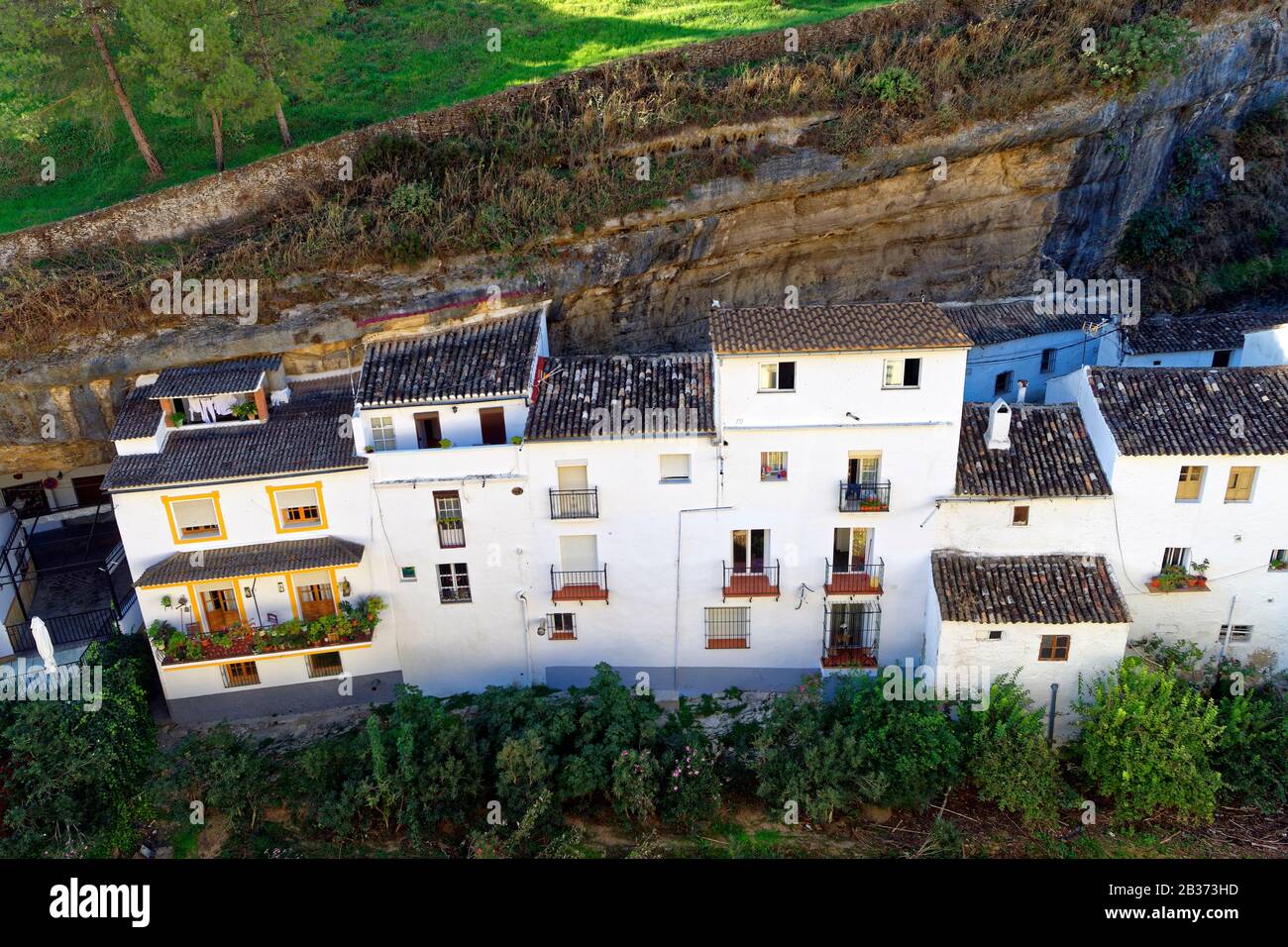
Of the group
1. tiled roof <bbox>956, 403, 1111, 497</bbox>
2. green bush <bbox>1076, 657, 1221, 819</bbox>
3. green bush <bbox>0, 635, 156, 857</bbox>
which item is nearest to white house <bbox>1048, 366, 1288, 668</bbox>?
tiled roof <bbox>956, 403, 1111, 497</bbox>

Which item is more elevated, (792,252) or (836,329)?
(792,252)

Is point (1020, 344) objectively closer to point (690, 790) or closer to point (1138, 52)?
point (1138, 52)

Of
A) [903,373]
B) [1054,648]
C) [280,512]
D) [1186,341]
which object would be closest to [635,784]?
[1054,648]

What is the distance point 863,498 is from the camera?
21562 mm

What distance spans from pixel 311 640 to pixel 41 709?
5641 mm

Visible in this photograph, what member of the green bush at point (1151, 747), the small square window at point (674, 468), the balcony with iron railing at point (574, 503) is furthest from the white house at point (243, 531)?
the green bush at point (1151, 747)

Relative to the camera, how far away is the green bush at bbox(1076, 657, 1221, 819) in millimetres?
19250

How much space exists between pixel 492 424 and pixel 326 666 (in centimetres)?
780

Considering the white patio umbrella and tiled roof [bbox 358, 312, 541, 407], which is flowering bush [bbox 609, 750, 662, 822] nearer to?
tiled roof [bbox 358, 312, 541, 407]

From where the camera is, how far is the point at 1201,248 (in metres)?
32.6

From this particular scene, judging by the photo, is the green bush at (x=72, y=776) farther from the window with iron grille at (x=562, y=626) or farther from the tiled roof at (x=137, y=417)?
the window with iron grille at (x=562, y=626)

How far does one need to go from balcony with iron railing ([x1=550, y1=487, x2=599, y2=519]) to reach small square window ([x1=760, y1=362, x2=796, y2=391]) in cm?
466

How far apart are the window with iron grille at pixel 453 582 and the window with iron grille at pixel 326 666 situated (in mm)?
3285

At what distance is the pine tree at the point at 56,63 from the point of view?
79.6 feet
